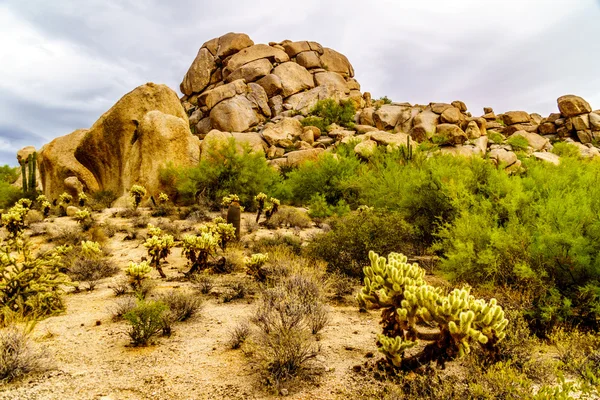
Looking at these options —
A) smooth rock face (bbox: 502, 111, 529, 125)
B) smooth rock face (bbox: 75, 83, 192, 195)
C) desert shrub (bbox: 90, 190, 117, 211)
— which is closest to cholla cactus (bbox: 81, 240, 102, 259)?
desert shrub (bbox: 90, 190, 117, 211)

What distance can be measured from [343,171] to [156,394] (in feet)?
48.2

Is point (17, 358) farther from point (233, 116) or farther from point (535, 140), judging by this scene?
point (535, 140)

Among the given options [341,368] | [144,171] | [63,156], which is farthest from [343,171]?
[63,156]

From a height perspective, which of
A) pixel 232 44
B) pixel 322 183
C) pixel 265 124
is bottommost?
pixel 322 183

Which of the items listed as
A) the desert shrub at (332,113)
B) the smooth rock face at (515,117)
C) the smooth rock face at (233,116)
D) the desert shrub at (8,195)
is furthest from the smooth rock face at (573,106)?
the desert shrub at (8,195)

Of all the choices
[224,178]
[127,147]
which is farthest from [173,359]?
[127,147]

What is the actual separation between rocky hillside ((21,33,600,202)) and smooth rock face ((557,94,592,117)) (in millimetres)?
96

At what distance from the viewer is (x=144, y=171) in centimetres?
1714

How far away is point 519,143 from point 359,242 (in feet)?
100.0

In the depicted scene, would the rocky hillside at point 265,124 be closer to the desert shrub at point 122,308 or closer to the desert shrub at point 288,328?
the desert shrub at point 288,328

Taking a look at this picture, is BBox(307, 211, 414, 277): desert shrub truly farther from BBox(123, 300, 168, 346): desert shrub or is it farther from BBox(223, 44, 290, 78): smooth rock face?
BBox(223, 44, 290, 78): smooth rock face

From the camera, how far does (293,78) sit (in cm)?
4341

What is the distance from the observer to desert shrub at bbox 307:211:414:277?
6.94m

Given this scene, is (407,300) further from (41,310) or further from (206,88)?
(206,88)
